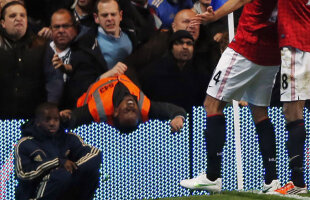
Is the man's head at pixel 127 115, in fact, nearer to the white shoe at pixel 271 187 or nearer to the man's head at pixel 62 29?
the man's head at pixel 62 29

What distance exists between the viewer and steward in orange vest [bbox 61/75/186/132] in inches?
277

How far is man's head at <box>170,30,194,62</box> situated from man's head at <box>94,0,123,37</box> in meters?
0.61

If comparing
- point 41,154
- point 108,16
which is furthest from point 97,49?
point 41,154

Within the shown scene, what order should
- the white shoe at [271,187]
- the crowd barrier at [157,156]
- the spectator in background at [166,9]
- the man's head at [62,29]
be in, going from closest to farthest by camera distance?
the white shoe at [271,187]
the crowd barrier at [157,156]
the man's head at [62,29]
the spectator in background at [166,9]

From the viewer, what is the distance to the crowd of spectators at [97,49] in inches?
281

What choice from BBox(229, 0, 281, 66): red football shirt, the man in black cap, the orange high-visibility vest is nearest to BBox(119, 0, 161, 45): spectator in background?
the man in black cap

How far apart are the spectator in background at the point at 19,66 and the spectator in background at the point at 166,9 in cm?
161

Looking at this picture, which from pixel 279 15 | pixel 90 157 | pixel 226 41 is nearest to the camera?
pixel 279 15

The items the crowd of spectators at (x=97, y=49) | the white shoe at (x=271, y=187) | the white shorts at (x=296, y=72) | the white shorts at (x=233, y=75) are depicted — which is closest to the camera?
the white shorts at (x=296, y=72)

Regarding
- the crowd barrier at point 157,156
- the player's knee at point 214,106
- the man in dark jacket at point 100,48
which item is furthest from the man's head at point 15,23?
the player's knee at point 214,106

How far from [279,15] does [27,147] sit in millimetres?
2431

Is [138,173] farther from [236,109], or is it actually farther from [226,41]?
[226,41]

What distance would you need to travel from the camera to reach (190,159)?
7238 millimetres

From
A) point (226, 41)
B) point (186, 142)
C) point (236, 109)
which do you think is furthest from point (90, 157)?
point (226, 41)
